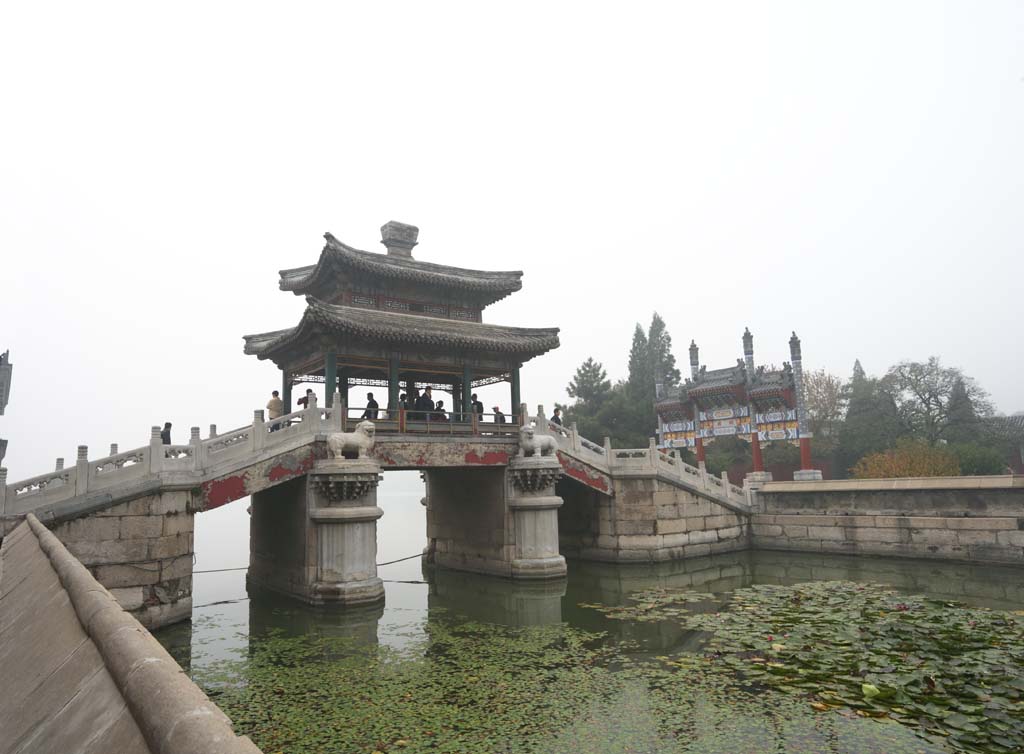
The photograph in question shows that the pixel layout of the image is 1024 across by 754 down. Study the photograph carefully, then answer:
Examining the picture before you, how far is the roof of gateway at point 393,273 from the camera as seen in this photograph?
1815 centimetres

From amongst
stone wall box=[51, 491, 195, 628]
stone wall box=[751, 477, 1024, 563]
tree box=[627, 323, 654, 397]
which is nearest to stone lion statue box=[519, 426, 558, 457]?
stone wall box=[51, 491, 195, 628]

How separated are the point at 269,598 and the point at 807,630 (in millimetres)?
12009

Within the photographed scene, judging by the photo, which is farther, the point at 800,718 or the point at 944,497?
the point at 944,497

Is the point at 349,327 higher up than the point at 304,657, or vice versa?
the point at 349,327

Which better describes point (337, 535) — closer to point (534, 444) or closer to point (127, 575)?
point (127, 575)

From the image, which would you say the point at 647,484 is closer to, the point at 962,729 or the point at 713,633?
the point at 713,633

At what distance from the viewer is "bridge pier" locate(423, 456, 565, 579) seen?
56.3 ft

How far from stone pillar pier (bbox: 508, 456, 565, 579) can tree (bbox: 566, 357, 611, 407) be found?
91.8 feet

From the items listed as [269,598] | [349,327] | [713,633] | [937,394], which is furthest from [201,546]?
[937,394]

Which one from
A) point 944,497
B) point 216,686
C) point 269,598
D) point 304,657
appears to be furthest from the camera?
point 944,497

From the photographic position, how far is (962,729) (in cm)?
674

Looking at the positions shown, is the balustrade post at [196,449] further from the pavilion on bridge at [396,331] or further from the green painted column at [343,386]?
the green painted column at [343,386]

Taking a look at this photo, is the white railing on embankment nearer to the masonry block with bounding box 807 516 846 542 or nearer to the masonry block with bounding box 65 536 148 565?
the masonry block with bounding box 65 536 148 565

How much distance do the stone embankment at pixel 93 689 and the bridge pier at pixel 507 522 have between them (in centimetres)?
1333
